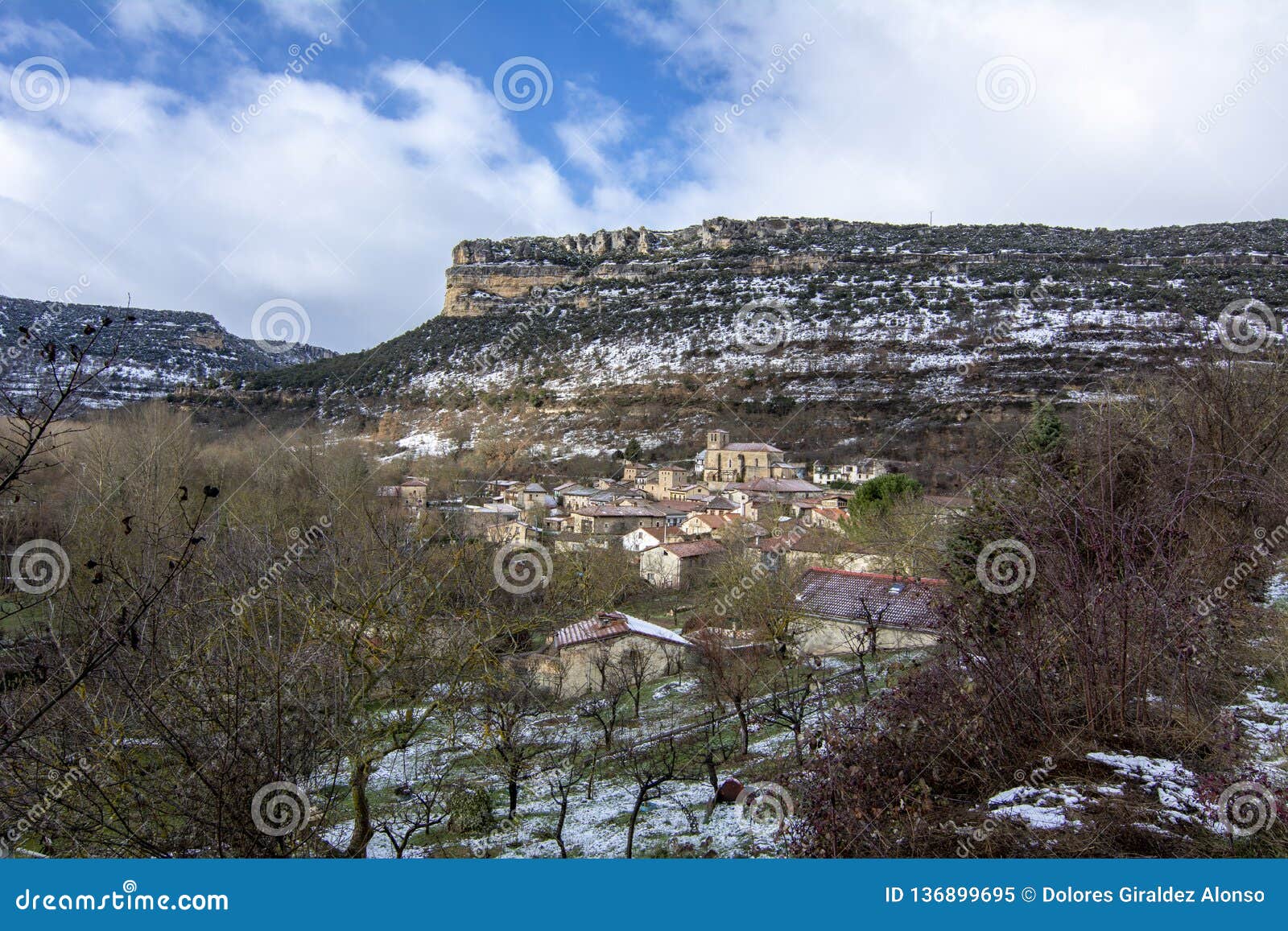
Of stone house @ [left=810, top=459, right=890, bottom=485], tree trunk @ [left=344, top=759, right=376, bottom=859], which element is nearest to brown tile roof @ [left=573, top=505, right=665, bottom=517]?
stone house @ [left=810, top=459, right=890, bottom=485]

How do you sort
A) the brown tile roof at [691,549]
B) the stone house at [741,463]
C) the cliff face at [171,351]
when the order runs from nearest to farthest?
the brown tile roof at [691,549], the cliff face at [171,351], the stone house at [741,463]

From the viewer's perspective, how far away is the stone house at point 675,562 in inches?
1106

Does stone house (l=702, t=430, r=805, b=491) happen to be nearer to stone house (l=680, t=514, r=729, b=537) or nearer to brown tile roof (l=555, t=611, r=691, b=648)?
stone house (l=680, t=514, r=729, b=537)

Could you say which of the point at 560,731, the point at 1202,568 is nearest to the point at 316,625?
the point at 1202,568

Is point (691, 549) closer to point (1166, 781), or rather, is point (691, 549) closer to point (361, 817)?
point (361, 817)

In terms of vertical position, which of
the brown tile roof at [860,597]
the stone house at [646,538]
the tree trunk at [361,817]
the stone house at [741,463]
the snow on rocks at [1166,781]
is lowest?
the tree trunk at [361,817]

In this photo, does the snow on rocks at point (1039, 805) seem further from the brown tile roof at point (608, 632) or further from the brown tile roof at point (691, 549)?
the brown tile roof at point (691, 549)

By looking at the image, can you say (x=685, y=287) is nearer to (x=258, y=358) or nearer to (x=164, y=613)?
(x=258, y=358)

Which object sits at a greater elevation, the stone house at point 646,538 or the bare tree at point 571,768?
the stone house at point 646,538

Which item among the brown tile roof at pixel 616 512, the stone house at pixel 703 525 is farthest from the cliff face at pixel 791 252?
the stone house at pixel 703 525

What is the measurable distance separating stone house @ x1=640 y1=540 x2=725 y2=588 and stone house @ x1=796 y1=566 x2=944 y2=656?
9666 millimetres

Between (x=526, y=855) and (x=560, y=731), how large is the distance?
6737mm

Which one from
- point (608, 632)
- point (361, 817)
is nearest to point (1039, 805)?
point (361, 817)

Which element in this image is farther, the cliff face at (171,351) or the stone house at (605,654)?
the cliff face at (171,351)
